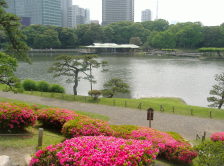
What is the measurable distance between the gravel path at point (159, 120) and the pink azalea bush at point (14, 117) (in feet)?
26.5

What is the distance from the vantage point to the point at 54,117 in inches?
517

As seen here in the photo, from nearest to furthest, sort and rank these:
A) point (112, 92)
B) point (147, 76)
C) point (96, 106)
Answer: point (96, 106)
point (112, 92)
point (147, 76)

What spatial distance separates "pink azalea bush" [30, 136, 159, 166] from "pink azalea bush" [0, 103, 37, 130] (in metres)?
4.72

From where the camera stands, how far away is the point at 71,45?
4592 inches

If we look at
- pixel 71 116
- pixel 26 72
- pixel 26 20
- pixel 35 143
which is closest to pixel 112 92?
pixel 71 116

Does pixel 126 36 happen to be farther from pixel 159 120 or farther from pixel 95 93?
pixel 159 120

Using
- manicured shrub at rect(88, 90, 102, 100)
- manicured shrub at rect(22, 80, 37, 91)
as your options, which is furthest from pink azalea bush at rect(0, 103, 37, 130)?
manicured shrub at rect(22, 80, 37, 91)

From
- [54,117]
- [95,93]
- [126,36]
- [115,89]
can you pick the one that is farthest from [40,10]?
[54,117]

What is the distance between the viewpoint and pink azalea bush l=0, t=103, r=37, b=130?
11.2 m

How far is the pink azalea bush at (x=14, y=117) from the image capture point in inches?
443

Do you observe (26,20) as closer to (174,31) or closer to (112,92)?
(174,31)

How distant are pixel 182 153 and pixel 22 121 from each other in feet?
23.0

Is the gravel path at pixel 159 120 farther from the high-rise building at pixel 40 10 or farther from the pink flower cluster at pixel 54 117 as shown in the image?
the high-rise building at pixel 40 10

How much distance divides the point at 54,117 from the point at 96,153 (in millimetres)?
7104
